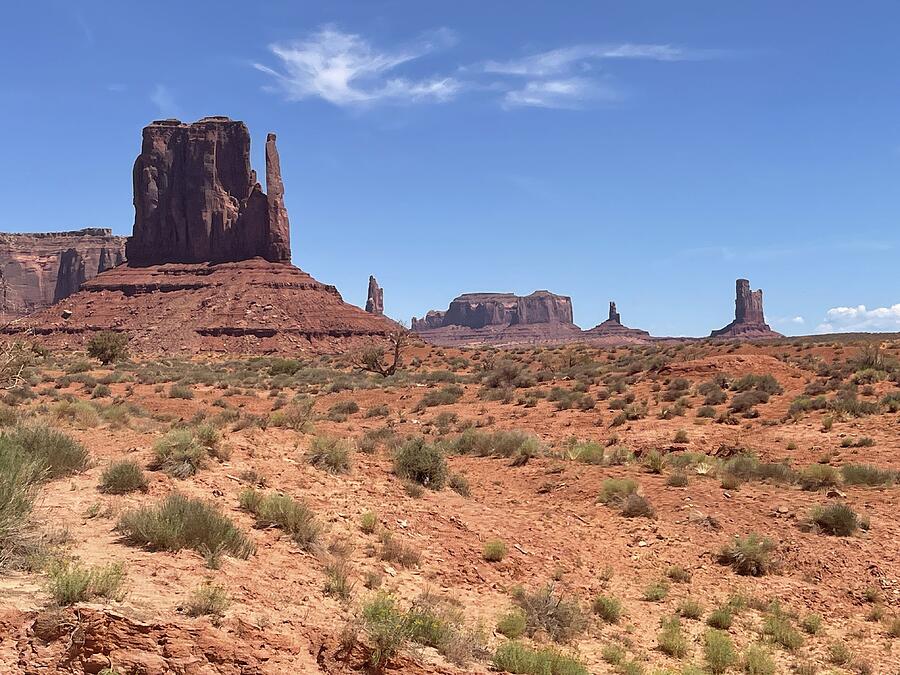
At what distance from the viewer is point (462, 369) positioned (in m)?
56.3

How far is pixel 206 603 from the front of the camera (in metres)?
5.32

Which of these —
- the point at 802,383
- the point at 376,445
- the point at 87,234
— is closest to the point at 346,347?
the point at 802,383

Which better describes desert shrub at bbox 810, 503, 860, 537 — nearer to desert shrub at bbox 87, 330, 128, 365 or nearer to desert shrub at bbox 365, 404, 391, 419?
desert shrub at bbox 365, 404, 391, 419

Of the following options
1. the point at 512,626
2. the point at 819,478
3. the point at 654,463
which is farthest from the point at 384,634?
the point at 819,478

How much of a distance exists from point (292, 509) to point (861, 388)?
24.9 meters

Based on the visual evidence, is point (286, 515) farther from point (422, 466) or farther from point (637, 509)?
point (637, 509)

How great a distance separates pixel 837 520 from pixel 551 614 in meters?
6.22

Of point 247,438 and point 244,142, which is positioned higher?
point 244,142

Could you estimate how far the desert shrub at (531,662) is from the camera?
6043 mm

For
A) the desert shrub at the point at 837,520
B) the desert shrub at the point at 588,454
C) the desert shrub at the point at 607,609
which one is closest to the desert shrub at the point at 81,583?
the desert shrub at the point at 607,609

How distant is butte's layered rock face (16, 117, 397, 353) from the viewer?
8294 cm

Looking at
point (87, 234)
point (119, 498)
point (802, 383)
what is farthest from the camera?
point (87, 234)

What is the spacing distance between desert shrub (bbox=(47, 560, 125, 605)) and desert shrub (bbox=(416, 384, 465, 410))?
75.3ft

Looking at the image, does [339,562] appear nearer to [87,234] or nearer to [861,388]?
[861,388]
